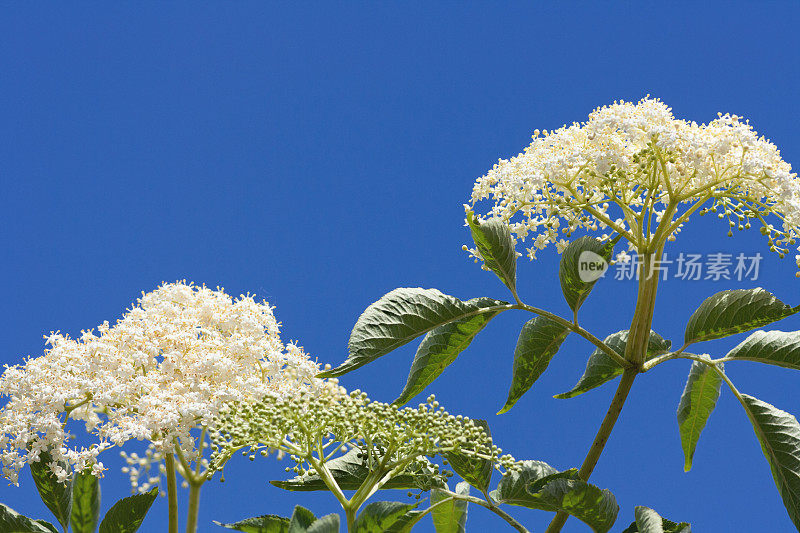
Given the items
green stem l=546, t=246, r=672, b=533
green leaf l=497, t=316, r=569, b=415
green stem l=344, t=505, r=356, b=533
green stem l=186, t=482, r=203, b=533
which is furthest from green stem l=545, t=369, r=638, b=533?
green stem l=186, t=482, r=203, b=533

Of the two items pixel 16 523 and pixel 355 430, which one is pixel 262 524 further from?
pixel 16 523

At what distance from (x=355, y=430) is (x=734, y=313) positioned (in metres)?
1.20

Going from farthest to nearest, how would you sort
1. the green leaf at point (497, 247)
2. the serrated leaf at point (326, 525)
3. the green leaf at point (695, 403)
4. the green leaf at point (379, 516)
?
1. the green leaf at point (695, 403)
2. the green leaf at point (497, 247)
3. the green leaf at point (379, 516)
4. the serrated leaf at point (326, 525)

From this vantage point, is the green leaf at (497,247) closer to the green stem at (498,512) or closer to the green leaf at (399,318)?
the green leaf at (399,318)

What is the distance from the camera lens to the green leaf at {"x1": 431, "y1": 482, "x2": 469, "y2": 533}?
243 cm

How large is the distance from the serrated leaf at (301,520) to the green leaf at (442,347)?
1.84 ft

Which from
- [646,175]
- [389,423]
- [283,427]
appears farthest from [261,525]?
[646,175]

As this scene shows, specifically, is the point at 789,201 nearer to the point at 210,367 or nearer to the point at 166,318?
the point at 210,367

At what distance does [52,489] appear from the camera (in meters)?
2.51

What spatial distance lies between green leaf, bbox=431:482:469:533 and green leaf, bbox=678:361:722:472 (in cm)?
82

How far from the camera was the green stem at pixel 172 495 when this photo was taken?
2463mm

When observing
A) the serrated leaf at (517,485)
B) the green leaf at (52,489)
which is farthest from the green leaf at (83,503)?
the serrated leaf at (517,485)

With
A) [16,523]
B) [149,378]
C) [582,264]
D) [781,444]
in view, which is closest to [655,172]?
[582,264]

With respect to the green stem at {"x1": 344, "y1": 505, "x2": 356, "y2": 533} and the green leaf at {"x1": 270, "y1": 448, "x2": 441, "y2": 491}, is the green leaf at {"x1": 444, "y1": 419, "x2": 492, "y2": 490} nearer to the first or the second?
the green leaf at {"x1": 270, "y1": 448, "x2": 441, "y2": 491}
